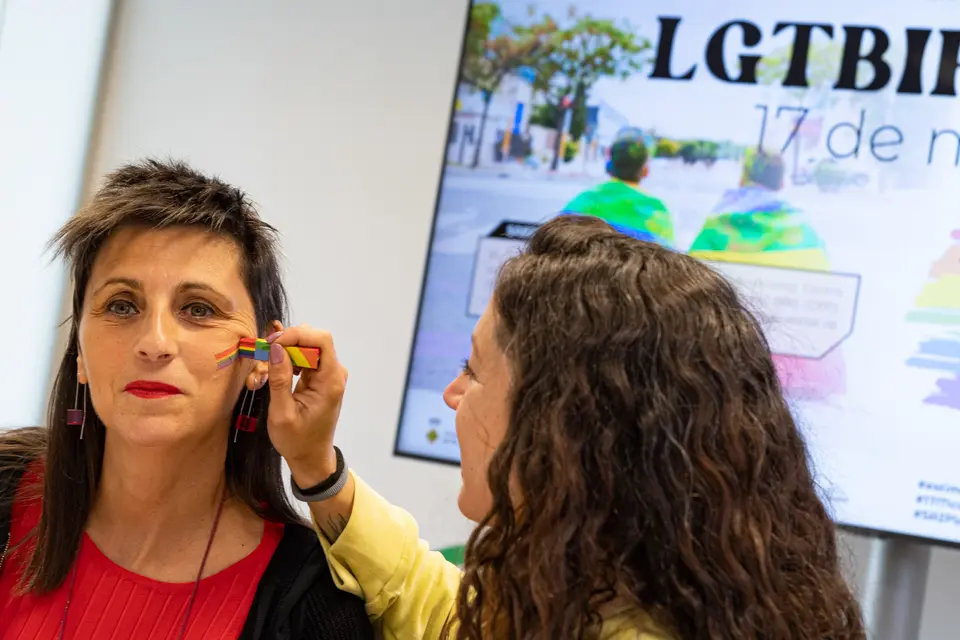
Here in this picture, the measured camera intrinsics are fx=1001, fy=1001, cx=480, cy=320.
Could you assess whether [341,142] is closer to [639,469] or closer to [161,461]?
[161,461]

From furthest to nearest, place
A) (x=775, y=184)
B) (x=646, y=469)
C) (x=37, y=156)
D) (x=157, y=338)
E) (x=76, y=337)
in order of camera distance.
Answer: (x=37, y=156) → (x=775, y=184) → (x=76, y=337) → (x=157, y=338) → (x=646, y=469)

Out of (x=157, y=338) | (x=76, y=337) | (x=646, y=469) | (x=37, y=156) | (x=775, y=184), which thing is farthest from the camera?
(x=37, y=156)

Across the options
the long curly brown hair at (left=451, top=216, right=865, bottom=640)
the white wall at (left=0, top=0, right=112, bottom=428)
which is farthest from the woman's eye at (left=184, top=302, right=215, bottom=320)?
the white wall at (left=0, top=0, right=112, bottom=428)

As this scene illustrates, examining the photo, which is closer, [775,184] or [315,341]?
[315,341]

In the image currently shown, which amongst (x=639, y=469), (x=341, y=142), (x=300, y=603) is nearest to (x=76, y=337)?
(x=300, y=603)

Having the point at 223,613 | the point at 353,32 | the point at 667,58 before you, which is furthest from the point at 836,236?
the point at 223,613

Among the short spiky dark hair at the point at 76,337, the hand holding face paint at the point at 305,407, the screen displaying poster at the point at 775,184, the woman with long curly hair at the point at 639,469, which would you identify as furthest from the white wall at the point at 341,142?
the woman with long curly hair at the point at 639,469

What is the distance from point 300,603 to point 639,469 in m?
0.51

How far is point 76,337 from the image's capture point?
137 centimetres

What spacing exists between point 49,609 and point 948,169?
1946mm

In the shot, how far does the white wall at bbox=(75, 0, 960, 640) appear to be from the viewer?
2.44 m

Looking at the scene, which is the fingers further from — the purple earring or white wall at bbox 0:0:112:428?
white wall at bbox 0:0:112:428

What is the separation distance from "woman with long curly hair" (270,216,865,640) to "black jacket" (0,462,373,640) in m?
0.22

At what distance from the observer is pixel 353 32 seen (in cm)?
251
